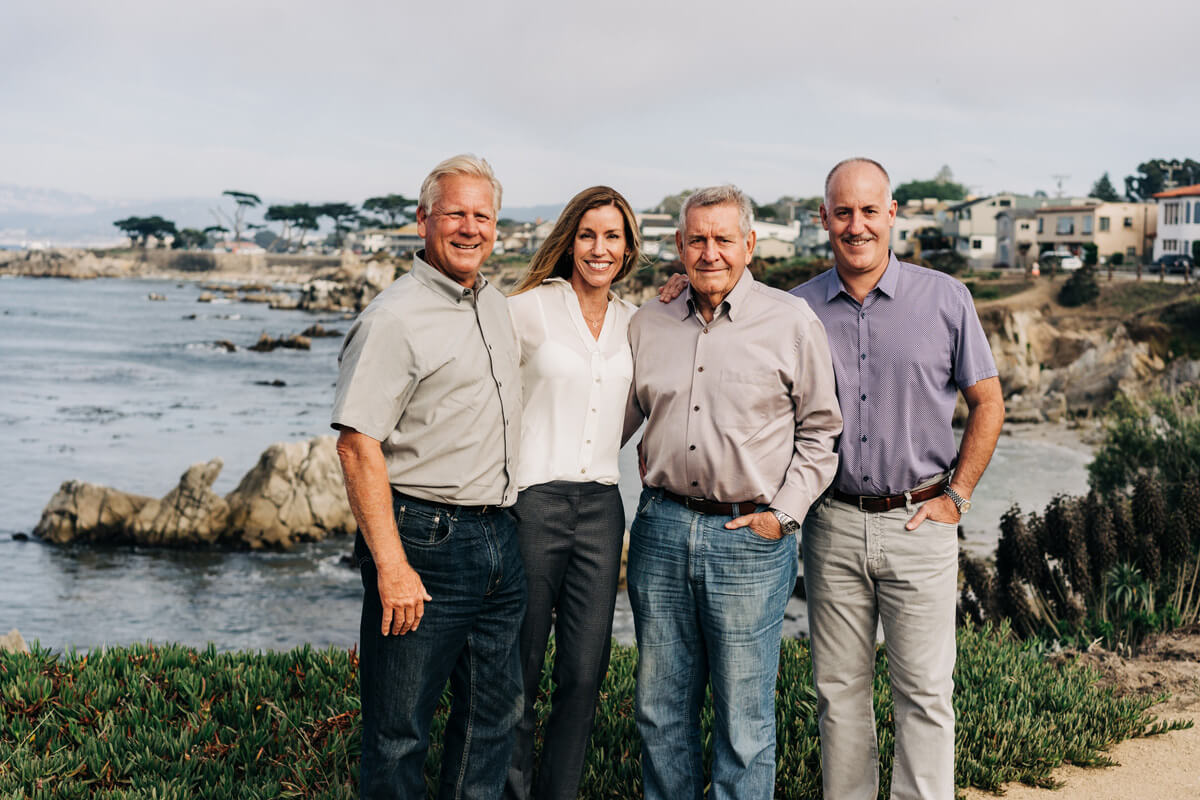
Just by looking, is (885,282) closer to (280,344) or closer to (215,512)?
(215,512)

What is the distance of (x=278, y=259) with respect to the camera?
5974 inches

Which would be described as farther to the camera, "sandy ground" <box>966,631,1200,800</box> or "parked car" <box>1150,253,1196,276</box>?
"parked car" <box>1150,253,1196,276</box>

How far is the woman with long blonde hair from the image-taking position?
12.0 ft

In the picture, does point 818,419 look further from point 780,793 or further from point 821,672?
point 780,793

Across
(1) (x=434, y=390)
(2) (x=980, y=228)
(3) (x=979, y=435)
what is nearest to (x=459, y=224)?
(1) (x=434, y=390)

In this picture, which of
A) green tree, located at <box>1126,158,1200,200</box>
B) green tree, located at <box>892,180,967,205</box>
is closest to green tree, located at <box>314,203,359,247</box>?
green tree, located at <box>892,180,967,205</box>

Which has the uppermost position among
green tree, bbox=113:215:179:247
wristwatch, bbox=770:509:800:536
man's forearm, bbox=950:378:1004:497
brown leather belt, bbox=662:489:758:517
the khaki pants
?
green tree, bbox=113:215:179:247

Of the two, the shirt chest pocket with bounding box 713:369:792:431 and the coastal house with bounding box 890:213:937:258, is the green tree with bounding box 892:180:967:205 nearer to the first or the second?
the coastal house with bounding box 890:213:937:258

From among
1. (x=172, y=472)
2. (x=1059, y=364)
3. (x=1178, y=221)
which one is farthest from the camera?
(x=1178, y=221)

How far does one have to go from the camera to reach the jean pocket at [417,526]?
10.8ft

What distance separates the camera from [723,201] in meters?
3.62

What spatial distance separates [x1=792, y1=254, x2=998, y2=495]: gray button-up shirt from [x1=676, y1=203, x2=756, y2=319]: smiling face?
56 centimetres

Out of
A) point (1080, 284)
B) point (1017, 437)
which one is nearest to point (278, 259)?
point (1080, 284)

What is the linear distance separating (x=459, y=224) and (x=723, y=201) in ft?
3.09
